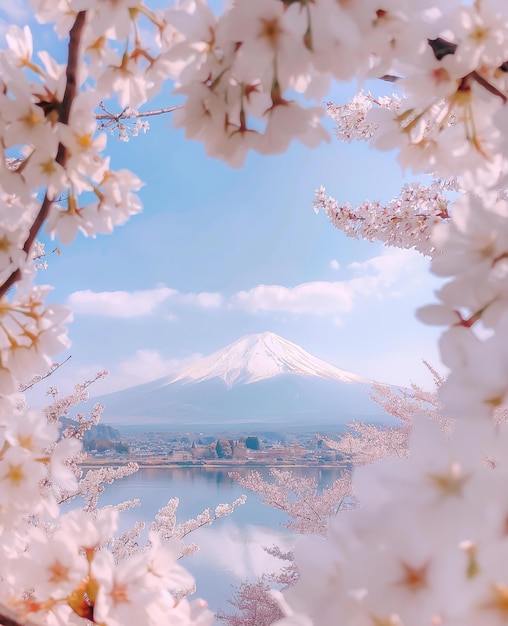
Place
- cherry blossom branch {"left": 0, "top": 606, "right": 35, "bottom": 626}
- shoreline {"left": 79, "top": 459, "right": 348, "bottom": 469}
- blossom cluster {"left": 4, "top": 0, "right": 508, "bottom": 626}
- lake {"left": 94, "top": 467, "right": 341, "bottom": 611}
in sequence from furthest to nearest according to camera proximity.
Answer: shoreline {"left": 79, "top": 459, "right": 348, "bottom": 469}, lake {"left": 94, "top": 467, "right": 341, "bottom": 611}, cherry blossom branch {"left": 0, "top": 606, "right": 35, "bottom": 626}, blossom cluster {"left": 4, "top": 0, "right": 508, "bottom": 626}

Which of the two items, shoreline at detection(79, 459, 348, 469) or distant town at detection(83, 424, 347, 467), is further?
distant town at detection(83, 424, 347, 467)

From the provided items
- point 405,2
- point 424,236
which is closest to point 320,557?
point 405,2

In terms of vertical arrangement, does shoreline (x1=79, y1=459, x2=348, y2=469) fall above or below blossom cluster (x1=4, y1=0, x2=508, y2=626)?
below

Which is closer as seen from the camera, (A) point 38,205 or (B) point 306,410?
(A) point 38,205

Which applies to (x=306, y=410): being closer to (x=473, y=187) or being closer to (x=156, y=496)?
(x=156, y=496)

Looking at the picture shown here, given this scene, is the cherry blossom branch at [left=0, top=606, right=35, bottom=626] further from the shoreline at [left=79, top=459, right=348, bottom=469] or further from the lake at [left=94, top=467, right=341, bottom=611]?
the shoreline at [left=79, top=459, right=348, bottom=469]

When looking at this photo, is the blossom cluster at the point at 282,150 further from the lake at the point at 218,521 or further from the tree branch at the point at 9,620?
the lake at the point at 218,521

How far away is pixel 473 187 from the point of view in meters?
0.36

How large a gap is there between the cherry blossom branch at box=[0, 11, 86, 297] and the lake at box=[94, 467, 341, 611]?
562 centimetres

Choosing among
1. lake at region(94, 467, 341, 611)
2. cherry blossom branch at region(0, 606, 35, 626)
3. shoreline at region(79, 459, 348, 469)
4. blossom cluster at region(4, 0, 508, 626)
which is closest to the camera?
blossom cluster at region(4, 0, 508, 626)

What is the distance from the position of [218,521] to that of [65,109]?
34.0ft

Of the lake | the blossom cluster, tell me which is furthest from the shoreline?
the blossom cluster

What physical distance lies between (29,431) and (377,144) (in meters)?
0.40

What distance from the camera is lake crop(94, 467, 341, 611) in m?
7.08
